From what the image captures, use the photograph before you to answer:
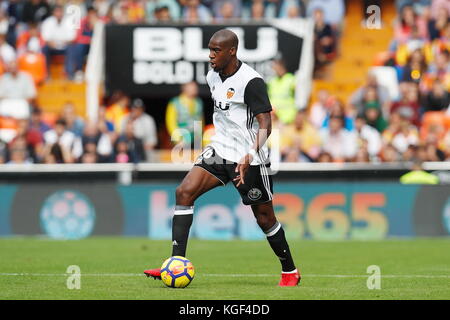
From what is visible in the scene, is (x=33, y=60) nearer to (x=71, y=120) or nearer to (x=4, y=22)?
(x=4, y=22)

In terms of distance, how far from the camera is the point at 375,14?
2675 cm

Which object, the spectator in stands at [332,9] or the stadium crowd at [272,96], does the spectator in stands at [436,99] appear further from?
the spectator in stands at [332,9]

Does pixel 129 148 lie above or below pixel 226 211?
above

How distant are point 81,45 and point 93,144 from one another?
4.63 metres

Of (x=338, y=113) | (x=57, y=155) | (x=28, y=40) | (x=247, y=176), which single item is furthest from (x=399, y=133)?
(x=247, y=176)

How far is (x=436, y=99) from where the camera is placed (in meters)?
23.0

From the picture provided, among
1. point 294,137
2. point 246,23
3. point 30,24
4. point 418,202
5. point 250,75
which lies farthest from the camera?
point 30,24

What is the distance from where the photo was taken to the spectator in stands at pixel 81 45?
992 inches

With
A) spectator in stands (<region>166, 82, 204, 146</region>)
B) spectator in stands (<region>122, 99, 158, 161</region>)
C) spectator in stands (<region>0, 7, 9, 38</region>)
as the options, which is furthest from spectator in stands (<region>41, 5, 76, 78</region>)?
spectator in stands (<region>166, 82, 204, 146</region>)

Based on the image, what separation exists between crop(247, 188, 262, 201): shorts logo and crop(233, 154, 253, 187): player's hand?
16cm

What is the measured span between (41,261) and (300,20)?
11563 mm

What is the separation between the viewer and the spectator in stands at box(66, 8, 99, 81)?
25.2m
